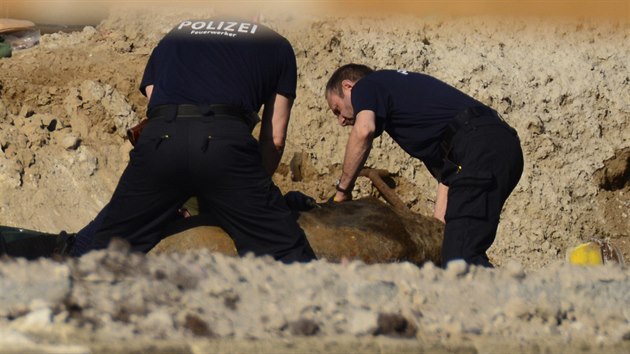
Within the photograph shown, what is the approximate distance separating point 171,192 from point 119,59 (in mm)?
3649

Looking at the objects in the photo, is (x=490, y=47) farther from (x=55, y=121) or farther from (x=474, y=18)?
(x=55, y=121)

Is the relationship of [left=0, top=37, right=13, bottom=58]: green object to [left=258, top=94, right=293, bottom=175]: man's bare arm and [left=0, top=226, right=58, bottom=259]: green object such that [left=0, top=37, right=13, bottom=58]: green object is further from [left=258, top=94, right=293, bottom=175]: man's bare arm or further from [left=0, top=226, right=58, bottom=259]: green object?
[left=258, top=94, right=293, bottom=175]: man's bare arm

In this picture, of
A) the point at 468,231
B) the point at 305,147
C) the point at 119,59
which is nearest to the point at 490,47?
the point at 305,147

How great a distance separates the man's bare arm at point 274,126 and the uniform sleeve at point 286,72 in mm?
38

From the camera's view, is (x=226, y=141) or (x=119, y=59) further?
(x=119, y=59)

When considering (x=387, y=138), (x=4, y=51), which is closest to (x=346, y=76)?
(x=387, y=138)

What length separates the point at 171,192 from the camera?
552cm

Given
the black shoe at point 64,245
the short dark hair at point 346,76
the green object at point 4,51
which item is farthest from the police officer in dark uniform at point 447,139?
the green object at point 4,51

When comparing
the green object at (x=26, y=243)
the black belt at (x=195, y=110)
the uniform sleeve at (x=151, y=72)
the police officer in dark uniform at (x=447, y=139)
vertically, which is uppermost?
the uniform sleeve at (x=151, y=72)

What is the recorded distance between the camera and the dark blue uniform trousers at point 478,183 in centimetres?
595

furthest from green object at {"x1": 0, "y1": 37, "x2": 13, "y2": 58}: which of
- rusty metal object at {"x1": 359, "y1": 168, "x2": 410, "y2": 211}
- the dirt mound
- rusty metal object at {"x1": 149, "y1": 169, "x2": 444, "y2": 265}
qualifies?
rusty metal object at {"x1": 149, "y1": 169, "x2": 444, "y2": 265}

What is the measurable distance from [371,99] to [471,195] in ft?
2.55

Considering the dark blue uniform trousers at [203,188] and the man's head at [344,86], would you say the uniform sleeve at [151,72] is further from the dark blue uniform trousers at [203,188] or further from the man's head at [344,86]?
the man's head at [344,86]

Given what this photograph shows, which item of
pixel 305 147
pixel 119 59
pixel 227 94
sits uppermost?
pixel 227 94
